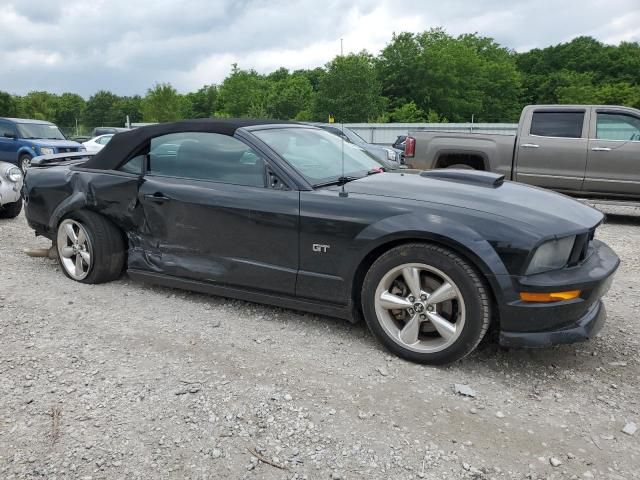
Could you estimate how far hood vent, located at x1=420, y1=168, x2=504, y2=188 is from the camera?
353 cm

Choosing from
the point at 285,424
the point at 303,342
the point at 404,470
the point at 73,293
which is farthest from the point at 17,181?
the point at 404,470

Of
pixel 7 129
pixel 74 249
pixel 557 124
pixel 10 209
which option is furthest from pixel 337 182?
pixel 7 129

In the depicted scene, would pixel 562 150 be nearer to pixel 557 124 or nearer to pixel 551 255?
pixel 557 124

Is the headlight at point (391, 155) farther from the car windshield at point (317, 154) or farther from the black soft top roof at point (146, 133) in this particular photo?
the black soft top roof at point (146, 133)

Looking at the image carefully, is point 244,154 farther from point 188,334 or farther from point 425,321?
point 425,321

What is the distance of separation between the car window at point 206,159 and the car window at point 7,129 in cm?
1231

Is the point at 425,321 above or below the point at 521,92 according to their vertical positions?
below

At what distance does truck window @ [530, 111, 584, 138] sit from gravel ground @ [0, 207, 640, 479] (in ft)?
17.1

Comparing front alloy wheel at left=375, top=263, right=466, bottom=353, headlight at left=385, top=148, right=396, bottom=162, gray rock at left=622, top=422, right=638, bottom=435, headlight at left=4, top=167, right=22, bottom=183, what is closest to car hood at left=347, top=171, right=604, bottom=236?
front alloy wheel at left=375, top=263, right=466, bottom=353

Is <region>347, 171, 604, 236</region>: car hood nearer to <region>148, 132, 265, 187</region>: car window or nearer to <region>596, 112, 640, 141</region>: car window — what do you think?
<region>148, 132, 265, 187</region>: car window

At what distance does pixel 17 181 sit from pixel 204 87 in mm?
88284

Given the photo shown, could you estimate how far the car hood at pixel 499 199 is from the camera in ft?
9.52

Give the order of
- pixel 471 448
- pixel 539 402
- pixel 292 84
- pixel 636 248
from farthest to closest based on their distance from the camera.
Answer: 1. pixel 292 84
2. pixel 636 248
3. pixel 539 402
4. pixel 471 448

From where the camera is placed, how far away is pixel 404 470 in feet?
7.03
